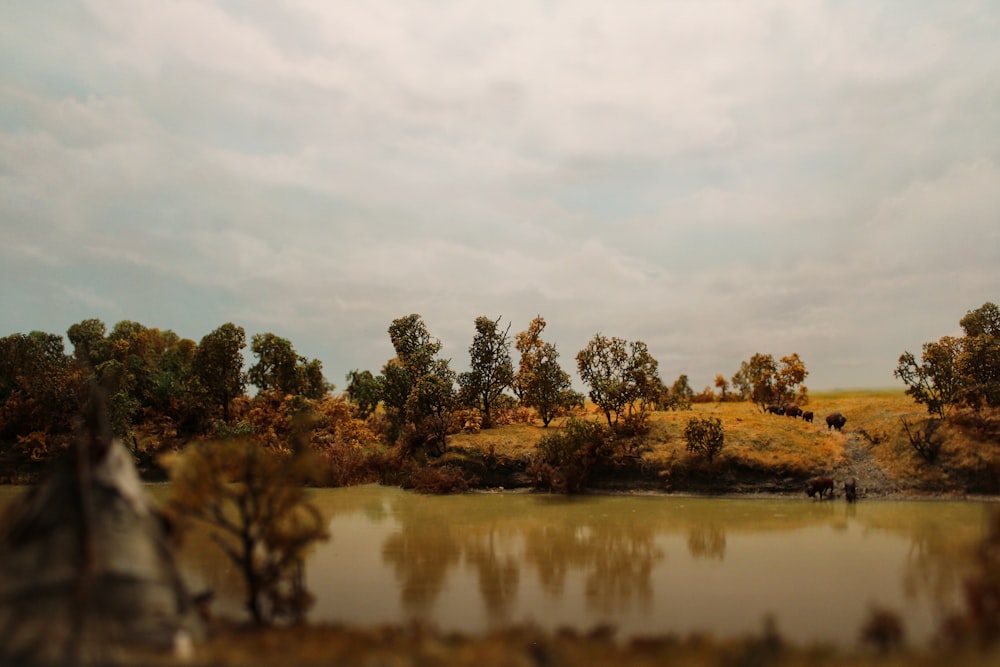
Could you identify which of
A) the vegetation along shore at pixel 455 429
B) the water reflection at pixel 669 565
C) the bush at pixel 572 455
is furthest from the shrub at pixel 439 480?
the water reflection at pixel 669 565

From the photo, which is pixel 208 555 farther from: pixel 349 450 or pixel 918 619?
pixel 349 450

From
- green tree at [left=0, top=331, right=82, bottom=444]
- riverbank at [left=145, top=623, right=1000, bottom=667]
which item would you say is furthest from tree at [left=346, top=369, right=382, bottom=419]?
riverbank at [left=145, top=623, right=1000, bottom=667]

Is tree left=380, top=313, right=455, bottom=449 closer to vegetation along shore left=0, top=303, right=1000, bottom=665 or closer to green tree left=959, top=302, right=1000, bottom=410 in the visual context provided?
vegetation along shore left=0, top=303, right=1000, bottom=665

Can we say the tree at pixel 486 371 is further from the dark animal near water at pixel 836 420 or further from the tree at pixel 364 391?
the dark animal near water at pixel 836 420

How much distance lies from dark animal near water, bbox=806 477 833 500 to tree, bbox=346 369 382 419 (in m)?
34.0

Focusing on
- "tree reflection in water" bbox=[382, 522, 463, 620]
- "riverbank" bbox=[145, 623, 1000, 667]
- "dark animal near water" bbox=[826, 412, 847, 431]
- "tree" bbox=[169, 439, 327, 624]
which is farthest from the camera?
"dark animal near water" bbox=[826, 412, 847, 431]

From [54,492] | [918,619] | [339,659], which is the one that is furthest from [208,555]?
[918,619]

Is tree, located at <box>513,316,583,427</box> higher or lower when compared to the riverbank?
higher

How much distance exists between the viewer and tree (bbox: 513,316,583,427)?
159 feet

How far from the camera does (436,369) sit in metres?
51.5

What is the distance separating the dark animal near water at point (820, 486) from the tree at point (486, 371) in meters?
23.7

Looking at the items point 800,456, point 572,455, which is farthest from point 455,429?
point 800,456

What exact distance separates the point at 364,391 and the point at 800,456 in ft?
131

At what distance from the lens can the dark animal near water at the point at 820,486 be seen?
34531 mm
